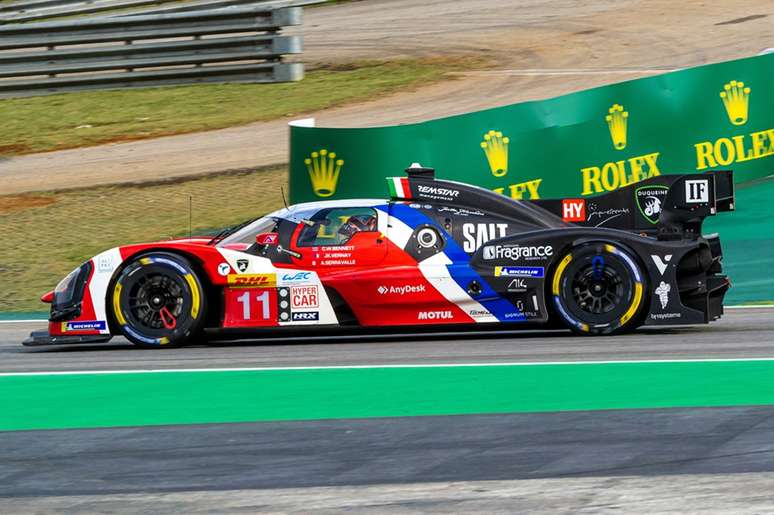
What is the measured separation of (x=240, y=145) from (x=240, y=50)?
3.44 metres

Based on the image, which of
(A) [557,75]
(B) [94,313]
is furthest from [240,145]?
(B) [94,313]

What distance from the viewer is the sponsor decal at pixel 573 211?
36.6 feet

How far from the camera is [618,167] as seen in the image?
15.4 meters

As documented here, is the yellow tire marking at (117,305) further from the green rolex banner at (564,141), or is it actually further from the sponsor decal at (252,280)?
the green rolex banner at (564,141)

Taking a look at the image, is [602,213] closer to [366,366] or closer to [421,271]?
[421,271]

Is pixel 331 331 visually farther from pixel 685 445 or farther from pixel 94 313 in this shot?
pixel 685 445

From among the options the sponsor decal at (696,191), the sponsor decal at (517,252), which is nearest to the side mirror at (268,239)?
the sponsor decal at (517,252)

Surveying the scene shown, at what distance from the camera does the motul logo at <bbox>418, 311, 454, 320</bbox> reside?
10484 mm

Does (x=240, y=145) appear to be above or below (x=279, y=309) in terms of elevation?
above

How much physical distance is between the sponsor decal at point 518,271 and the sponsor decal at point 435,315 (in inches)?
18.8

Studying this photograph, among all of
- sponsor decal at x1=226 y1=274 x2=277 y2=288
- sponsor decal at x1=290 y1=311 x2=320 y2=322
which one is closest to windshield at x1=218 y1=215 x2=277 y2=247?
sponsor decal at x1=226 y1=274 x2=277 y2=288

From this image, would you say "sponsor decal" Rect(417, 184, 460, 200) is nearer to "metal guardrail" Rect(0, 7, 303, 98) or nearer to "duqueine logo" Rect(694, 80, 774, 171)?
"duqueine logo" Rect(694, 80, 774, 171)

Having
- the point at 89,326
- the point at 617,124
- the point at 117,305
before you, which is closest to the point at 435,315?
the point at 117,305

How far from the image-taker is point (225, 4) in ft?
103
